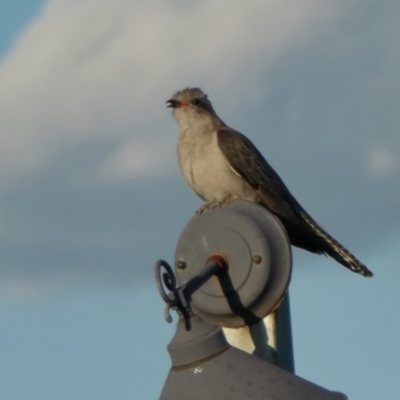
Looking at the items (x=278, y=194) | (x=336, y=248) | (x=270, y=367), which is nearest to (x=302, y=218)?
(x=278, y=194)

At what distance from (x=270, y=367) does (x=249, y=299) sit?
0.86 metres

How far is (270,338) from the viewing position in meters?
5.21

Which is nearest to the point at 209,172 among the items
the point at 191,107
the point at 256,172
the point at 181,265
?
the point at 256,172

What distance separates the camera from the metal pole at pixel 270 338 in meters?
5.18

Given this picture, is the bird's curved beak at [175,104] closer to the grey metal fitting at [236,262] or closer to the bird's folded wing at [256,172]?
the bird's folded wing at [256,172]

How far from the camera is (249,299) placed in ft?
16.7

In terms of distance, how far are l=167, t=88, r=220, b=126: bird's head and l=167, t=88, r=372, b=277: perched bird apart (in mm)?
364

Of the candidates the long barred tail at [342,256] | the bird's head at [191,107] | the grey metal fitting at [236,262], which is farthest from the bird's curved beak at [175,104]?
the grey metal fitting at [236,262]

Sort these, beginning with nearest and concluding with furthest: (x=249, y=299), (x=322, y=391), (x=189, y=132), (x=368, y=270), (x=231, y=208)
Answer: (x=322, y=391) < (x=249, y=299) < (x=231, y=208) < (x=368, y=270) < (x=189, y=132)

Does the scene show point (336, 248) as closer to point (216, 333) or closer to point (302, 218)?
point (302, 218)

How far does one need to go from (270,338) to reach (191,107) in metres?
7.76

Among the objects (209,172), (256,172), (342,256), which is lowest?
(342,256)

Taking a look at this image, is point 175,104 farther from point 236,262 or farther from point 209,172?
point 236,262

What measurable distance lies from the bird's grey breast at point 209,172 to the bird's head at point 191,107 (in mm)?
965
